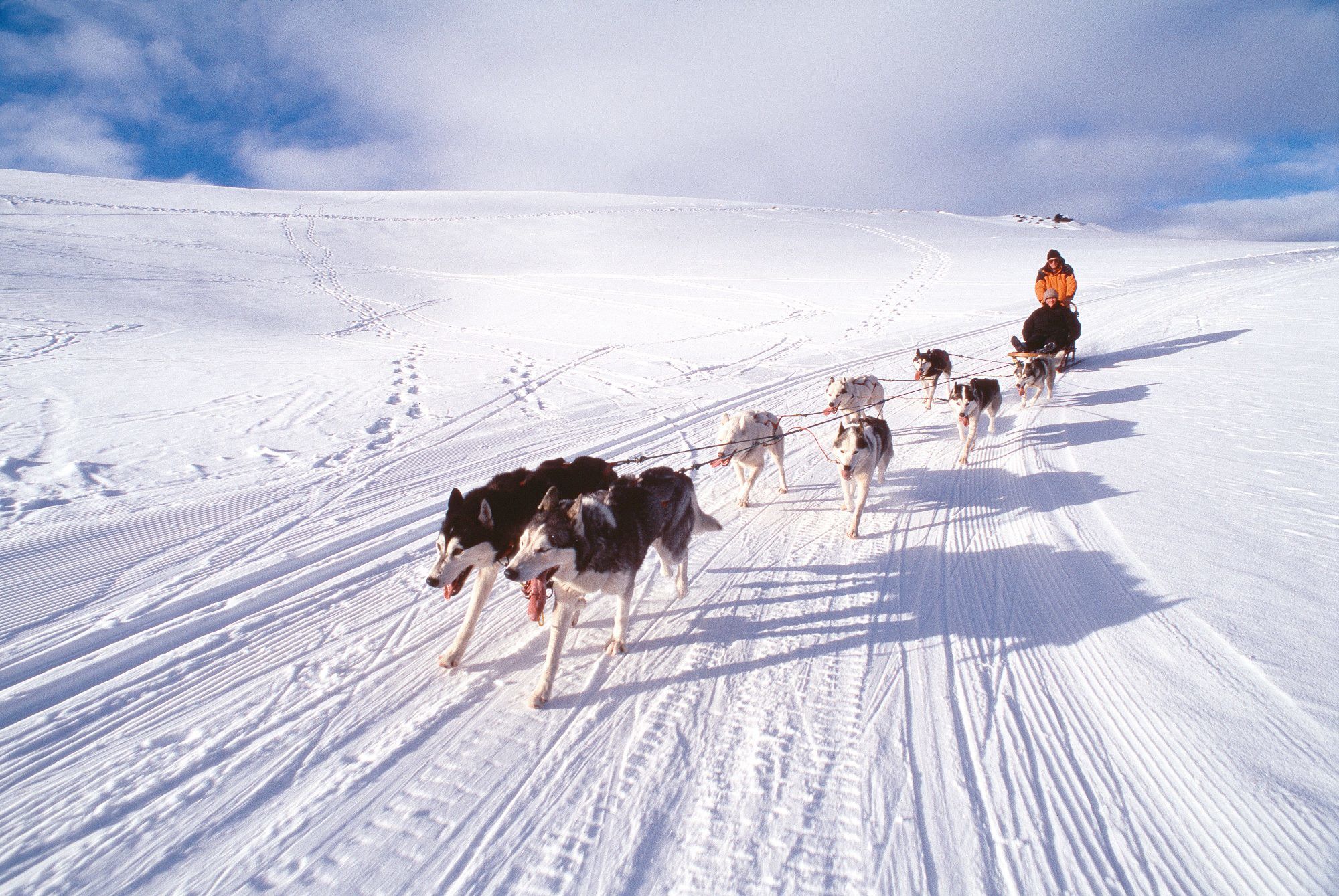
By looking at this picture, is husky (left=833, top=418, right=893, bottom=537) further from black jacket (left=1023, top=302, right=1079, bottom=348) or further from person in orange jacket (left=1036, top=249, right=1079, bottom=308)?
person in orange jacket (left=1036, top=249, right=1079, bottom=308)

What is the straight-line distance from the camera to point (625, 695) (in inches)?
146

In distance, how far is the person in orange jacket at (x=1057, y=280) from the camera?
13133 mm

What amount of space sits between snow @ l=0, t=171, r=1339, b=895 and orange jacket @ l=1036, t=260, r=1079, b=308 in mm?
2869

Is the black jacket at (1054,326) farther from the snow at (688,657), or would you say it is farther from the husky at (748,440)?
the husky at (748,440)

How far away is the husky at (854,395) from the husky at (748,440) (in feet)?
6.25

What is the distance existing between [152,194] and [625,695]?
192 feet

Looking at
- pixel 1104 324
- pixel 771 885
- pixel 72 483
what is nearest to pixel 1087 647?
pixel 771 885

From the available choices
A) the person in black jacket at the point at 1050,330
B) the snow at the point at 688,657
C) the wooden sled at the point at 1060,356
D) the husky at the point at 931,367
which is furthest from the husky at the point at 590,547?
the person in black jacket at the point at 1050,330

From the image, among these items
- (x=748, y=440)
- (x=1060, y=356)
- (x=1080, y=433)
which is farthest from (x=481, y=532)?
(x=1060, y=356)

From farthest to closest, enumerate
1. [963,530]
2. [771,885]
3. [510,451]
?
[510,451]
[963,530]
[771,885]

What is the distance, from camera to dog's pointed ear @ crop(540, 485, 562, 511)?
12.2ft

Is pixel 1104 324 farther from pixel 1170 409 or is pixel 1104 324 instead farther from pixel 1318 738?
pixel 1318 738

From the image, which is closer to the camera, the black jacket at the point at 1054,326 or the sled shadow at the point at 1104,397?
the sled shadow at the point at 1104,397

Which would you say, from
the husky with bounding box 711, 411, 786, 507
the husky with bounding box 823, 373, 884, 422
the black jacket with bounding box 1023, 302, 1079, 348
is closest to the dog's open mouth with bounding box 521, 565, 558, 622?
the husky with bounding box 711, 411, 786, 507
